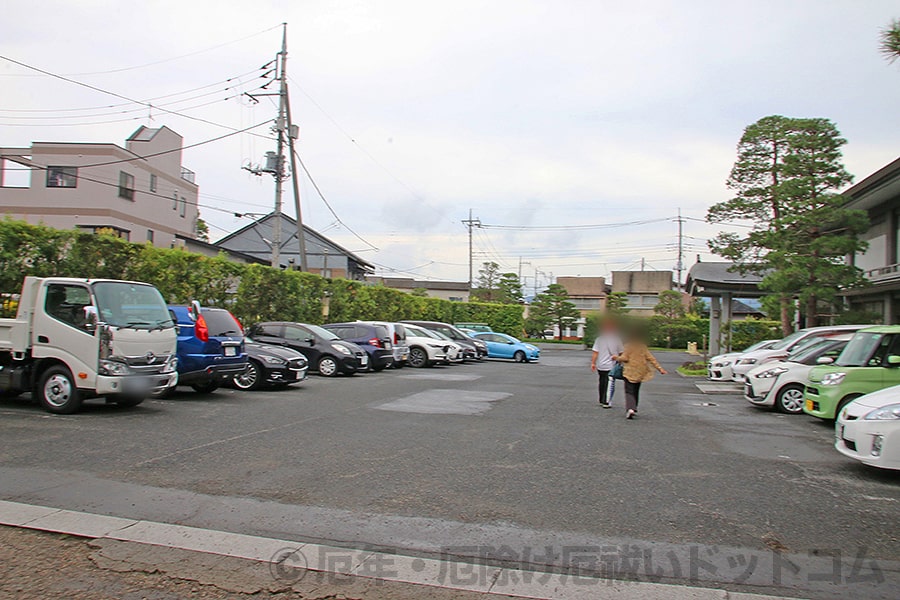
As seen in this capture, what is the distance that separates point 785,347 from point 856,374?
7880 millimetres

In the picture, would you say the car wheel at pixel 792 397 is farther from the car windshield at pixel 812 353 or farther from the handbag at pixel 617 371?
the handbag at pixel 617 371

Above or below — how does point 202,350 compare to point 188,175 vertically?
below

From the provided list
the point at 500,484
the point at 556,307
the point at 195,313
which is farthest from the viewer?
the point at 556,307

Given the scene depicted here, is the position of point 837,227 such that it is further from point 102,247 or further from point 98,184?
point 98,184

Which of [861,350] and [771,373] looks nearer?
[861,350]

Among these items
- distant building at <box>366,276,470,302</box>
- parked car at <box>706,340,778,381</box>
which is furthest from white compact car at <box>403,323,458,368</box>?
distant building at <box>366,276,470,302</box>

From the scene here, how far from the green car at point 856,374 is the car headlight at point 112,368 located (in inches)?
426

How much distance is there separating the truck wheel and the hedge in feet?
15.3

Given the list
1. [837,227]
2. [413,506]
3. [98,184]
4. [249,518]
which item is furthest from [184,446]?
[98,184]

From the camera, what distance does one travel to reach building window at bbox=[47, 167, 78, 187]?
1190 inches

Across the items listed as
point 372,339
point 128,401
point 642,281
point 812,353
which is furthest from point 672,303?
point 128,401

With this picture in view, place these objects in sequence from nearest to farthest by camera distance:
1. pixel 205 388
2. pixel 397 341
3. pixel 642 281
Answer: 1. pixel 205 388
2. pixel 397 341
3. pixel 642 281

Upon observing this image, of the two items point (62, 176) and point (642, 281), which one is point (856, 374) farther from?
point (642, 281)

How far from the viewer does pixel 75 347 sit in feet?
33.4
